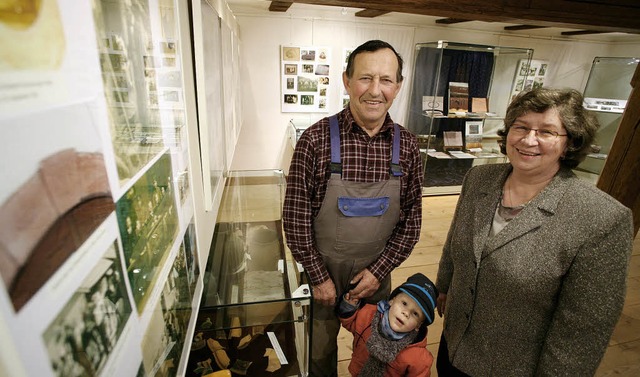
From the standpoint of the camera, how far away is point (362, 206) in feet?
4.75

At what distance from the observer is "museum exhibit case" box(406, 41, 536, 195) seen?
14.5ft

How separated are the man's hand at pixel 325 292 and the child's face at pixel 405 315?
0.29 metres

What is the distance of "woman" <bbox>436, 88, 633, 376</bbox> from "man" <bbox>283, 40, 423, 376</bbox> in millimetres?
358

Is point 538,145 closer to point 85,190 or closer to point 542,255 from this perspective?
point 542,255

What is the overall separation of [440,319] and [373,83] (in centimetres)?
204

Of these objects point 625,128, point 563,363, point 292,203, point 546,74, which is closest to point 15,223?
point 292,203

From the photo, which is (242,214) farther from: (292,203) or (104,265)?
(104,265)

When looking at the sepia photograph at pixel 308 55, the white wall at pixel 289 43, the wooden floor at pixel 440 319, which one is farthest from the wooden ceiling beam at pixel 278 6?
the wooden floor at pixel 440 319

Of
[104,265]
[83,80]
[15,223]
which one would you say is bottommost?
[104,265]

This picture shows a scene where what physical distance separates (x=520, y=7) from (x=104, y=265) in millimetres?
2771

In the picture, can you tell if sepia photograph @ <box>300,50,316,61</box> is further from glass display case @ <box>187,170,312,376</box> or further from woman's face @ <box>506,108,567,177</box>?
woman's face @ <box>506,108,567,177</box>

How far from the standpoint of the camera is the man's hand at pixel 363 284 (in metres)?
1.56

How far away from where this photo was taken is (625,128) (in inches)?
92.7

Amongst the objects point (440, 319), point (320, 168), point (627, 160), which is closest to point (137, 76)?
point (320, 168)
